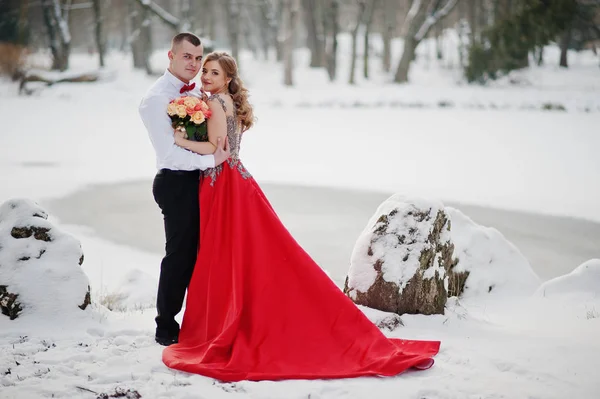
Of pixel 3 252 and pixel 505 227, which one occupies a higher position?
pixel 3 252

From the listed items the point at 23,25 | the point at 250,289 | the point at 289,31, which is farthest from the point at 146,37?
the point at 250,289

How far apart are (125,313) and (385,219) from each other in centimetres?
218

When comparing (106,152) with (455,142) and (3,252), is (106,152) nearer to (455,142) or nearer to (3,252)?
(455,142)

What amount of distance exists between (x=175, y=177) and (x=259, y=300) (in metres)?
0.94

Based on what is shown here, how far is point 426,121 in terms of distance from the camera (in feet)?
59.2

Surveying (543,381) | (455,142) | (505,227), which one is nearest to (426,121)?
(455,142)

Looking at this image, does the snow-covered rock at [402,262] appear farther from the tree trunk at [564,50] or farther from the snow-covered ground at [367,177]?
the tree trunk at [564,50]

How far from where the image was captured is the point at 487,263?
589 centimetres

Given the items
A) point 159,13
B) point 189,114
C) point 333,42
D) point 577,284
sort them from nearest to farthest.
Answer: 1. point 189,114
2. point 577,284
3. point 159,13
4. point 333,42

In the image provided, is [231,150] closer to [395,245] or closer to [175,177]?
[175,177]

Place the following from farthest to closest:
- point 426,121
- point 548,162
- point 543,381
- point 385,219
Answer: point 426,121 → point 548,162 → point 385,219 → point 543,381

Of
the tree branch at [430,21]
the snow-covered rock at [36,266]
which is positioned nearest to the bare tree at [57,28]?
the tree branch at [430,21]

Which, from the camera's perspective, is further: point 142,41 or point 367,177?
point 142,41

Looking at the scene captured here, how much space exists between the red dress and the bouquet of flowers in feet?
0.76
